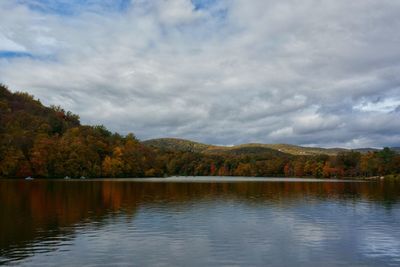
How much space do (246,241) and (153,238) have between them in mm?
6789

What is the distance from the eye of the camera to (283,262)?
953 inches

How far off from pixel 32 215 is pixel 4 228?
8.30 m

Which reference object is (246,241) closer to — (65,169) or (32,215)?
(32,215)

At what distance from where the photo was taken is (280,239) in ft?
103

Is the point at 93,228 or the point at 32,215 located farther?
the point at 32,215

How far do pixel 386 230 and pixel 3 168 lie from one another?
121 metres

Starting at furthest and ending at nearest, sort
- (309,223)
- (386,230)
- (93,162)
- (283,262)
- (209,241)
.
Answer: (93,162), (309,223), (386,230), (209,241), (283,262)

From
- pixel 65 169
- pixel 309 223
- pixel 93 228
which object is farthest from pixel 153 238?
pixel 65 169

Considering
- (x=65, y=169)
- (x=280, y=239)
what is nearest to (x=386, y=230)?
(x=280, y=239)

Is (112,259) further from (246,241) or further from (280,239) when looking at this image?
(280,239)

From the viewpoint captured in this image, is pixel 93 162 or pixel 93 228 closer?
pixel 93 228

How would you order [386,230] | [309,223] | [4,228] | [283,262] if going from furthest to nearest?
[309,223] → [386,230] → [4,228] → [283,262]

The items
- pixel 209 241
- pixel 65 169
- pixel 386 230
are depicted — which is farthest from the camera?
pixel 65 169

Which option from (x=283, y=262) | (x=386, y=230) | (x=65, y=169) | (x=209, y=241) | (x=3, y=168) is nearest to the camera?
(x=283, y=262)
